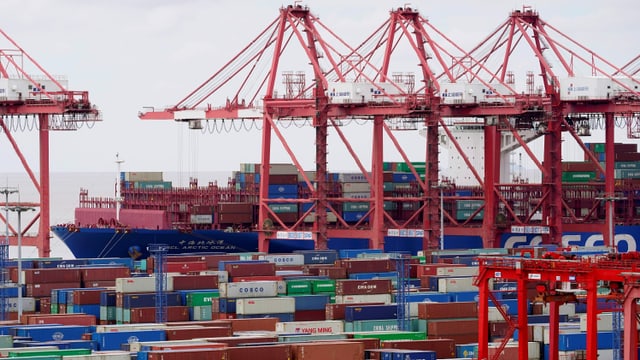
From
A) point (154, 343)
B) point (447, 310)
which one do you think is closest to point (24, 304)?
point (447, 310)

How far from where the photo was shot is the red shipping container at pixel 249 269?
184 feet

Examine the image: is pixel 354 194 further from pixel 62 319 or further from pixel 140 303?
pixel 62 319

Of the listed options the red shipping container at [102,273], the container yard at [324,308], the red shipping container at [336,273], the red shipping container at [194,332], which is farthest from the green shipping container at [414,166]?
the red shipping container at [194,332]

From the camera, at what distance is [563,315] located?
4862 centimetres

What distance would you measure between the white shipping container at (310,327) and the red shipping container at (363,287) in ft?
20.9

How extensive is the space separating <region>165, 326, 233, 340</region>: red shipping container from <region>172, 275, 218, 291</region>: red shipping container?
1017 cm

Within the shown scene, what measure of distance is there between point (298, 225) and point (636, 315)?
46287 mm

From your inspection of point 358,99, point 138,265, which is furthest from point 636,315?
point 358,99

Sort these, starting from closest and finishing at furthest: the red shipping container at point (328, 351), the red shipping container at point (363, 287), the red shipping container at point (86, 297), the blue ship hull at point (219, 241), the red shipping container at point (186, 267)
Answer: the red shipping container at point (328, 351) → the red shipping container at point (86, 297) → the red shipping container at point (363, 287) → the red shipping container at point (186, 267) → the blue ship hull at point (219, 241)

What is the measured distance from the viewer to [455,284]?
53.2 metres

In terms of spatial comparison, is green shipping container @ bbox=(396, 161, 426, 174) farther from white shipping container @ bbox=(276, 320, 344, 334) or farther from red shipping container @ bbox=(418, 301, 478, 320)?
white shipping container @ bbox=(276, 320, 344, 334)

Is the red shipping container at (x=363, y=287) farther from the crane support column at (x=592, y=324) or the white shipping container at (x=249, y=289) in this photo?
the crane support column at (x=592, y=324)

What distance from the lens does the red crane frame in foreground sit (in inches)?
1410

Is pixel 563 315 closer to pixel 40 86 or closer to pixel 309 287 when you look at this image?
pixel 309 287
